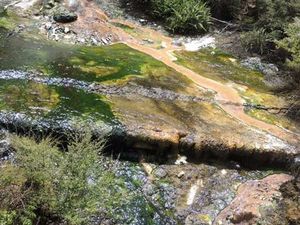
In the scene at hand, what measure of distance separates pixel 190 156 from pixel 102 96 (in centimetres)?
262

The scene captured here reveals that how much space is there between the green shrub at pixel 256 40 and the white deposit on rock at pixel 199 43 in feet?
4.06

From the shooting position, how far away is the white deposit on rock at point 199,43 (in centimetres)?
1720

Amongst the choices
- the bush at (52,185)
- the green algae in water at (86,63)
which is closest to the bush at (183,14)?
the green algae in water at (86,63)

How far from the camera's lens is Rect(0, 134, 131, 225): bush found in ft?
23.2

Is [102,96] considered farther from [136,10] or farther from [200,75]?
[136,10]

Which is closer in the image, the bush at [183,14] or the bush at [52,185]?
the bush at [52,185]

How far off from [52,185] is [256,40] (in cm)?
1184

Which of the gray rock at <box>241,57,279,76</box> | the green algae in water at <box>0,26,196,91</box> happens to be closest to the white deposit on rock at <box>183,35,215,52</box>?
the gray rock at <box>241,57,279,76</box>

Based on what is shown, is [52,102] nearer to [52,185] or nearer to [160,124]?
[160,124]

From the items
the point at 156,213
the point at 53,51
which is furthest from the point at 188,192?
the point at 53,51

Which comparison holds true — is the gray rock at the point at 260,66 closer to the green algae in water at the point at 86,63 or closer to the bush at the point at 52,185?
the green algae in water at the point at 86,63

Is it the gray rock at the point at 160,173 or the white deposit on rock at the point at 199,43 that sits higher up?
the white deposit on rock at the point at 199,43

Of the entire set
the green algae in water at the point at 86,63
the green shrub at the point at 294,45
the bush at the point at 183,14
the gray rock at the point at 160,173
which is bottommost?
the gray rock at the point at 160,173

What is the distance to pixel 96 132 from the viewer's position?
9883 mm
